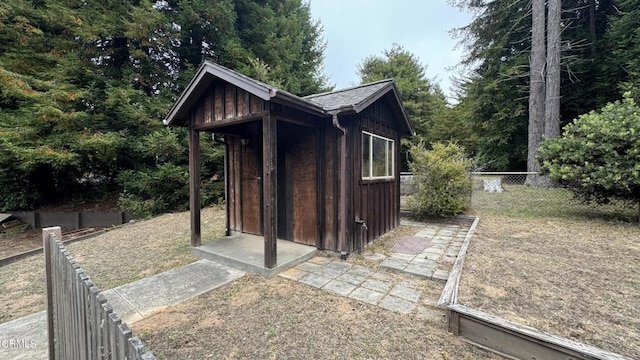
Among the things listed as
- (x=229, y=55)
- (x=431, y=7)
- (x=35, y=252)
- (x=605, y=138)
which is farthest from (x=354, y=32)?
(x=35, y=252)

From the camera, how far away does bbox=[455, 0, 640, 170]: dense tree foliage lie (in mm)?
10531

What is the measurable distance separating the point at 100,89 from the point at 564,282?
41.8 feet

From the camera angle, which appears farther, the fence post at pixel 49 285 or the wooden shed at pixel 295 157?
the wooden shed at pixel 295 157

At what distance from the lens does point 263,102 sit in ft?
12.0

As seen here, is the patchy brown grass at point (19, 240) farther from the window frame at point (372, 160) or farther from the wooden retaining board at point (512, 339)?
the wooden retaining board at point (512, 339)

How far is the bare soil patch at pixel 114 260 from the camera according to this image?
3271 mm

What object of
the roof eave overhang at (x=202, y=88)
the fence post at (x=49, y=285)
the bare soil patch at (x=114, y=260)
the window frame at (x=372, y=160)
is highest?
the roof eave overhang at (x=202, y=88)

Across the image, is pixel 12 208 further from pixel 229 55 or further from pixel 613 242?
pixel 613 242

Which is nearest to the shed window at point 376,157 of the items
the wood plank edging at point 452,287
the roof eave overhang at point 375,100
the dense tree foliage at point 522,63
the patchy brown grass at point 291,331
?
the roof eave overhang at point 375,100

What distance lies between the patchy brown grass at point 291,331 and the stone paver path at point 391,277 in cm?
19

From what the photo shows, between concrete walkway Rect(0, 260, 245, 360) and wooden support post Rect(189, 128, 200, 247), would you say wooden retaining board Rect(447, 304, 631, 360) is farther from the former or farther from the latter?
wooden support post Rect(189, 128, 200, 247)

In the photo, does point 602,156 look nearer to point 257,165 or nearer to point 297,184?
point 297,184

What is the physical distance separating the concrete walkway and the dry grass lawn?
3111 mm

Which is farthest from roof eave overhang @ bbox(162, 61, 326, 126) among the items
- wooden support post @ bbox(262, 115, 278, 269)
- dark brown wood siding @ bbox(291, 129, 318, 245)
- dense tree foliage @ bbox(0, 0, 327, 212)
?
dense tree foliage @ bbox(0, 0, 327, 212)
